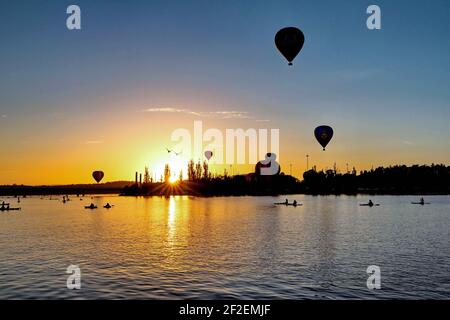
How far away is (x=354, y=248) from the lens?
59.9 metres

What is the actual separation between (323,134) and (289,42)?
3608 centimetres

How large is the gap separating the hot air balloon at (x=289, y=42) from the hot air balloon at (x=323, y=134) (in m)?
34.8

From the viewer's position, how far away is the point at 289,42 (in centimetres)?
6662

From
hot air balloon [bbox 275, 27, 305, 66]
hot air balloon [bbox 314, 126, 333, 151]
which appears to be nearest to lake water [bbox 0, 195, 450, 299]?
hot air balloon [bbox 314, 126, 333, 151]

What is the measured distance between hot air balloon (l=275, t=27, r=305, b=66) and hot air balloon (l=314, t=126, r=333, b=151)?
3480cm

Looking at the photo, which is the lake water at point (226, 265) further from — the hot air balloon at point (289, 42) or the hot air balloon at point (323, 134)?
the hot air balloon at point (289, 42)

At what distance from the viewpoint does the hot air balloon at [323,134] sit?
98000 mm

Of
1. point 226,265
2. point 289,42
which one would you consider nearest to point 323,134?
point 289,42

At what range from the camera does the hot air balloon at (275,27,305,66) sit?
65.6 m

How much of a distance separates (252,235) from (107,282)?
4235 centimetres

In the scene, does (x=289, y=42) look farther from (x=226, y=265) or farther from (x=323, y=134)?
(x=323, y=134)

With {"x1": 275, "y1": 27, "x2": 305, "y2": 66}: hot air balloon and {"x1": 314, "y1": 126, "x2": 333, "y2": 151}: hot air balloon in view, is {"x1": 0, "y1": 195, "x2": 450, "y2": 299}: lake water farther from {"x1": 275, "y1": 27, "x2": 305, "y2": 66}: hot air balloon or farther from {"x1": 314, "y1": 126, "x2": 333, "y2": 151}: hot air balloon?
{"x1": 275, "y1": 27, "x2": 305, "y2": 66}: hot air balloon

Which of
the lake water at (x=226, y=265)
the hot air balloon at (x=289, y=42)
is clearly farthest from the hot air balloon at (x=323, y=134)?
the hot air balloon at (x=289, y=42)
